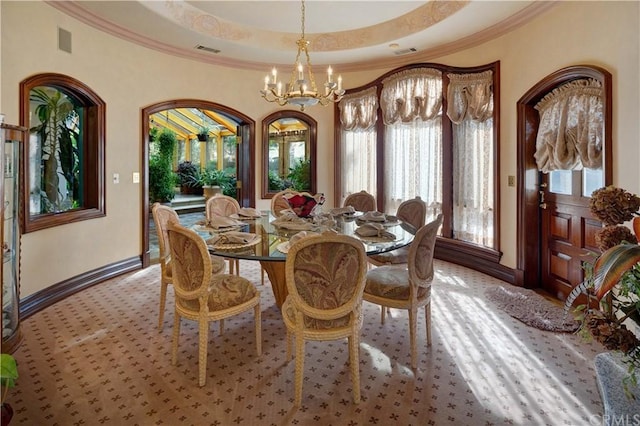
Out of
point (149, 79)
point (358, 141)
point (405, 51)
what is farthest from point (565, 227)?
point (149, 79)

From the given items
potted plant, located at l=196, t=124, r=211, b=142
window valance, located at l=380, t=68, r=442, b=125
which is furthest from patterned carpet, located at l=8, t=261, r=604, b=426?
potted plant, located at l=196, t=124, r=211, b=142

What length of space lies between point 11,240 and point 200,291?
1.55 metres

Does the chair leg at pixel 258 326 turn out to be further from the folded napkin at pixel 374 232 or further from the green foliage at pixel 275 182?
the green foliage at pixel 275 182

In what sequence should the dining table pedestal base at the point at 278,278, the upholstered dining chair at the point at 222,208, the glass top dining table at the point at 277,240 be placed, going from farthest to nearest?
the upholstered dining chair at the point at 222,208, the dining table pedestal base at the point at 278,278, the glass top dining table at the point at 277,240

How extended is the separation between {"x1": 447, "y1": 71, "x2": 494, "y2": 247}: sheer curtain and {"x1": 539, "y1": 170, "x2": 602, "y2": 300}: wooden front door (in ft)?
2.16

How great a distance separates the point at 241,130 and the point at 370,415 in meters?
4.76

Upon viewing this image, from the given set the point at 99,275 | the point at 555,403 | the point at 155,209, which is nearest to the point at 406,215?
the point at 555,403

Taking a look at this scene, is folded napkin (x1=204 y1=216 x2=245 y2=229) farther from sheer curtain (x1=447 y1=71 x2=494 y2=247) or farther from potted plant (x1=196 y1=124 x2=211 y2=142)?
potted plant (x1=196 y1=124 x2=211 y2=142)

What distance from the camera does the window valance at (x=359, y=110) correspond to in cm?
563

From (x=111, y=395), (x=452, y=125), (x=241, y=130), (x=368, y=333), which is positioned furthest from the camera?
(x=241, y=130)

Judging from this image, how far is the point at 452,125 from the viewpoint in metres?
4.89

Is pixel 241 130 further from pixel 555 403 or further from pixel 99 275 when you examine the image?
pixel 555 403

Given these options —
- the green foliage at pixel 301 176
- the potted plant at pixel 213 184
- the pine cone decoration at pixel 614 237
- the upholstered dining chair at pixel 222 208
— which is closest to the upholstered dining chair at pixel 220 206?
the upholstered dining chair at pixel 222 208

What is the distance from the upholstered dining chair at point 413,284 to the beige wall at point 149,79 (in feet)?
5.20
